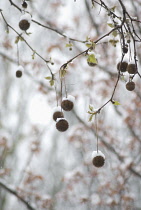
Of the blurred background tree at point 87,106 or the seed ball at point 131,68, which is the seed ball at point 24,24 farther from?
the blurred background tree at point 87,106

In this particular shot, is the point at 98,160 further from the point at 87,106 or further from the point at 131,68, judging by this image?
the point at 87,106

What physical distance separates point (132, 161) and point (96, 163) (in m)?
4.46

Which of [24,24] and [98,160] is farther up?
[24,24]

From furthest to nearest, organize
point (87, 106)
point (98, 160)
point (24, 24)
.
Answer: point (87, 106), point (24, 24), point (98, 160)

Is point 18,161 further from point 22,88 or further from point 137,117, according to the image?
point 137,117

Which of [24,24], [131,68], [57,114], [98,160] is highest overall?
[24,24]

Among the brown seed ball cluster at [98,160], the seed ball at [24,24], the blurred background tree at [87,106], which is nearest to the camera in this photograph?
the brown seed ball cluster at [98,160]

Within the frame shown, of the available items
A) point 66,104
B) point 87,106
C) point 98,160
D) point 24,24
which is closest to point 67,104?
point 66,104

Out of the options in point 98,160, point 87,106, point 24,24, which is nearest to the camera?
point 98,160

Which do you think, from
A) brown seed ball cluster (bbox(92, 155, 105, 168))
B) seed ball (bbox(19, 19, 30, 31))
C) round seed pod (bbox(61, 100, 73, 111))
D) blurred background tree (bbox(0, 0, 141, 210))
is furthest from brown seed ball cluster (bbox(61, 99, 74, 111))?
blurred background tree (bbox(0, 0, 141, 210))

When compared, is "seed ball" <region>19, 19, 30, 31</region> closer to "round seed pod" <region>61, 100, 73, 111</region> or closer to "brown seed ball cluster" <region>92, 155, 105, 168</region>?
"round seed pod" <region>61, 100, 73, 111</region>

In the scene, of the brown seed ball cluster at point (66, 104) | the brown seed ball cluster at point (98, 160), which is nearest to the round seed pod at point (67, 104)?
the brown seed ball cluster at point (66, 104)

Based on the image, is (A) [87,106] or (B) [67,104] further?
(A) [87,106]

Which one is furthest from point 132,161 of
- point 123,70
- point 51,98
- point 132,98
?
point 123,70
